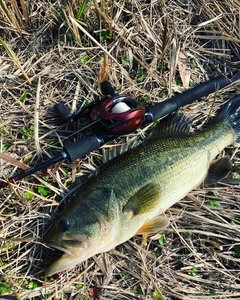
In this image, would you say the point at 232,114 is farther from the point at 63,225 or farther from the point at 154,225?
the point at 63,225

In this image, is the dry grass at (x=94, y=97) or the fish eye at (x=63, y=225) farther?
the dry grass at (x=94, y=97)

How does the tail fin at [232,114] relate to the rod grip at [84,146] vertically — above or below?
below

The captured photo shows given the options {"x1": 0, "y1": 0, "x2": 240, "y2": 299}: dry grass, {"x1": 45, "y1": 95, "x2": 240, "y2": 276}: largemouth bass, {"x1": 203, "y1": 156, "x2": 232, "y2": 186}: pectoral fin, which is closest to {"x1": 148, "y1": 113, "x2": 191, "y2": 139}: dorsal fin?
{"x1": 45, "y1": 95, "x2": 240, "y2": 276}: largemouth bass

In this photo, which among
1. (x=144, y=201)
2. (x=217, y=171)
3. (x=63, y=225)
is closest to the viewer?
(x=63, y=225)

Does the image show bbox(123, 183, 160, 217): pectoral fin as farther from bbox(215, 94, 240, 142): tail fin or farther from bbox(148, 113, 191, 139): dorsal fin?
bbox(215, 94, 240, 142): tail fin

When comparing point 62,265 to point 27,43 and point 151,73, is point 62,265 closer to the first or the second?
point 151,73

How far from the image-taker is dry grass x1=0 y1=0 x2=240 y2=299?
346cm

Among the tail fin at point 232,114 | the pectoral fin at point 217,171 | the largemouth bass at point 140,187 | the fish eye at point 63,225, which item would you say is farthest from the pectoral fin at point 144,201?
the tail fin at point 232,114

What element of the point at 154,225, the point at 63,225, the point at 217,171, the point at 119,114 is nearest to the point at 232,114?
the point at 217,171

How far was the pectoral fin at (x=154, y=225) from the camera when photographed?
344cm

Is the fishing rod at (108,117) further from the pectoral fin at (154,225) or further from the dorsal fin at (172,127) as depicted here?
the pectoral fin at (154,225)

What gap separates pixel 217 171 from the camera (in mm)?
3752

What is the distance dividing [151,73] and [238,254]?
2.05 m

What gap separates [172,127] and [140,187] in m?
0.77
